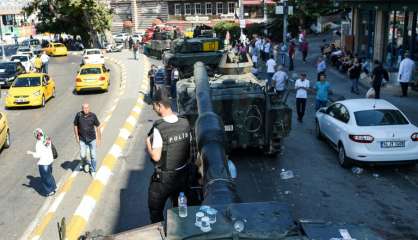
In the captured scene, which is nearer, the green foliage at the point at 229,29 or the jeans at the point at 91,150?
the jeans at the point at 91,150

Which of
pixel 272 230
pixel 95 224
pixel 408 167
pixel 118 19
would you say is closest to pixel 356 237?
pixel 272 230

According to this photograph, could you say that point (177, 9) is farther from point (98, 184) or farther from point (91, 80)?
point (98, 184)

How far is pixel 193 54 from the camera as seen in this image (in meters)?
22.9

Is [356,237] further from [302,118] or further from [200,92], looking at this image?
[302,118]

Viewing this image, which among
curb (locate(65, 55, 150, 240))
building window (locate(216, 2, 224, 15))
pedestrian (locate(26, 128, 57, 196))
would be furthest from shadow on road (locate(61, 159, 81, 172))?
building window (locate(216, 2, 224, 15))

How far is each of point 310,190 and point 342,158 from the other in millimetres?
2030

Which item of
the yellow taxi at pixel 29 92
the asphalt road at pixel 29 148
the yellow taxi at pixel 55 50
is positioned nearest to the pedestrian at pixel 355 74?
the asphalt road at pixel 29 148

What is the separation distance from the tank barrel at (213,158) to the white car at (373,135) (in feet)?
18.7

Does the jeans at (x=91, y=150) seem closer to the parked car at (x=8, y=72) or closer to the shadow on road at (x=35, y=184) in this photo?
the shadow on road at (x=35, y=184)

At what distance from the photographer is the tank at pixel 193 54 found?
2234 centimetres

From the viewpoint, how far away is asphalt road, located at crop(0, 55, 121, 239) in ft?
36.1

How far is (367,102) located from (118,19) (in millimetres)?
75896

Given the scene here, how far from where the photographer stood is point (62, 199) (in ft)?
38.2

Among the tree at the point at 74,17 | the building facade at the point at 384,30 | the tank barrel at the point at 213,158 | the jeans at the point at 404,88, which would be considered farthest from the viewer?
the tree at the point at 74,17
